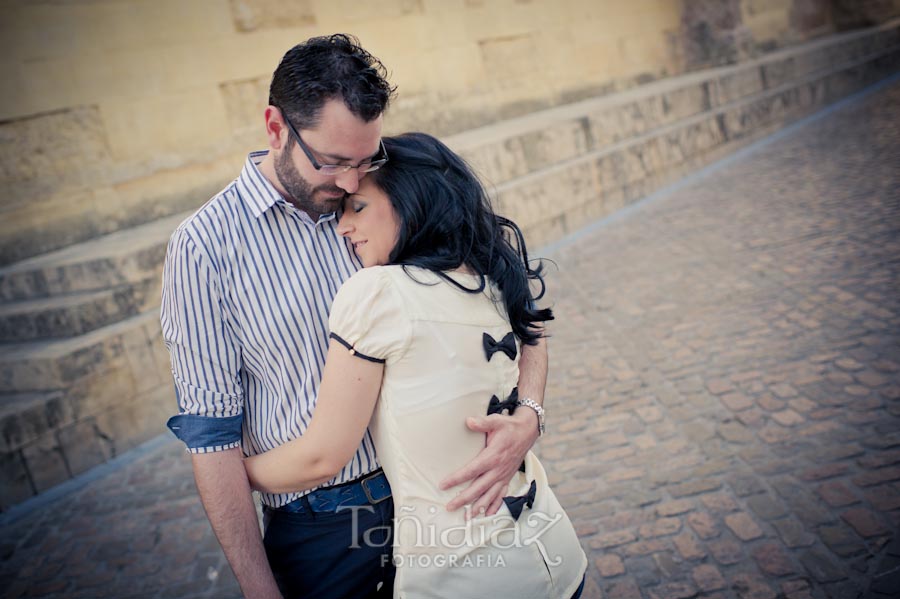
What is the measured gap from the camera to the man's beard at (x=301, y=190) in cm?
178

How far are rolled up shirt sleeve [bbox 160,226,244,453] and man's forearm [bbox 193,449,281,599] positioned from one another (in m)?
0.04

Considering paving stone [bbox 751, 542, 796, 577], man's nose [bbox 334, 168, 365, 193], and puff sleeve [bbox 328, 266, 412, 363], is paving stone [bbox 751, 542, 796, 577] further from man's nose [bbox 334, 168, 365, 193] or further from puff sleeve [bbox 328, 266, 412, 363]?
man's nose [bbox 334, 168, 365, 193]

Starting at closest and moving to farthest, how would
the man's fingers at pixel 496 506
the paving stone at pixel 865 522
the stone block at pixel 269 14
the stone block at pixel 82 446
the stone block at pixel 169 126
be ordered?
the man's fingers at pixel 496 506 < the paving stone at pixel 865 522 < the stone block at pixel 82 446 < the stone block at pixel 169 126 < the stone block at pixel 269 14

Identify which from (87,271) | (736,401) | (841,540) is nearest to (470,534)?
(841,540)

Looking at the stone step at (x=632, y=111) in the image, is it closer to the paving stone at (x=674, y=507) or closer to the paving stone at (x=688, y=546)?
the paving stone at (x=674, y=507)

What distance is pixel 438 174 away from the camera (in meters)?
1.78

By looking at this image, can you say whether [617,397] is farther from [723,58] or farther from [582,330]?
[723,58]

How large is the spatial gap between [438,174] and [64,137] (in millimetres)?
5033

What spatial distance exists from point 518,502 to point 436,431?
28cm

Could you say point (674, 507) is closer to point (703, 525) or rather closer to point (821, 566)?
point (703, 525)

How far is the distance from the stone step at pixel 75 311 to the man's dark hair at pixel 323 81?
347 centimetres

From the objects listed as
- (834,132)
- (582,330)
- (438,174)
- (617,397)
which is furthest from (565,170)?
(438,174)

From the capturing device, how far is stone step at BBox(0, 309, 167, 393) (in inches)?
169

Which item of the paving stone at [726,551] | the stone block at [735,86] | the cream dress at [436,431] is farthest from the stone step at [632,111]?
the cream dress at [436,431]
